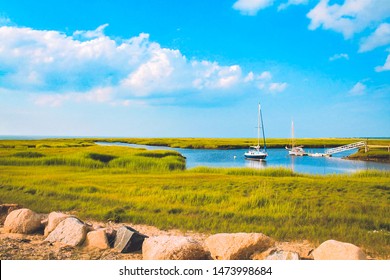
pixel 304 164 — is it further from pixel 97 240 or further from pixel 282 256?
pixel 282 256

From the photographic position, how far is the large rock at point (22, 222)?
9992 millimetres

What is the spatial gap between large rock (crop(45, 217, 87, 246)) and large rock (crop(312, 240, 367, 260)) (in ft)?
18.3

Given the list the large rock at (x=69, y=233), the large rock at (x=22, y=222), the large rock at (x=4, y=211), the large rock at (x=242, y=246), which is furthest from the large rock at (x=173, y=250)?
the large rock at (x=4, y=211)

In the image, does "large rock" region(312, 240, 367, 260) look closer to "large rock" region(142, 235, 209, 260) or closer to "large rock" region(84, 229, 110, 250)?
"large rock" region(142, 235, 209, 260)

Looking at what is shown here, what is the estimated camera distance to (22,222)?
32.9ft

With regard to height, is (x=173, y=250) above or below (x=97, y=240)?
above

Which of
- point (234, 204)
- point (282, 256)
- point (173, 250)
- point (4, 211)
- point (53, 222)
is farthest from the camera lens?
point (234, 204)

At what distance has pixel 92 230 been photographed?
918 cm

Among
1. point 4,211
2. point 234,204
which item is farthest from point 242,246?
point 4,211

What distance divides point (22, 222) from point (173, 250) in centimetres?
527

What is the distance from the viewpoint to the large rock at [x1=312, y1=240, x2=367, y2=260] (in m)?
6.55

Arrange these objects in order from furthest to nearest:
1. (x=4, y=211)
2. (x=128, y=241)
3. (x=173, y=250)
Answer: (x=4, y=211) < (x=128, y=241) < (x=173, y=250)

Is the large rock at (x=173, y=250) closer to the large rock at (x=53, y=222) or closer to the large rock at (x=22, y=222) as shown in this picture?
the large rock at (x=53, y=222)

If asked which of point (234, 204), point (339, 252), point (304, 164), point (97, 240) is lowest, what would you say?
point (304, 164)
